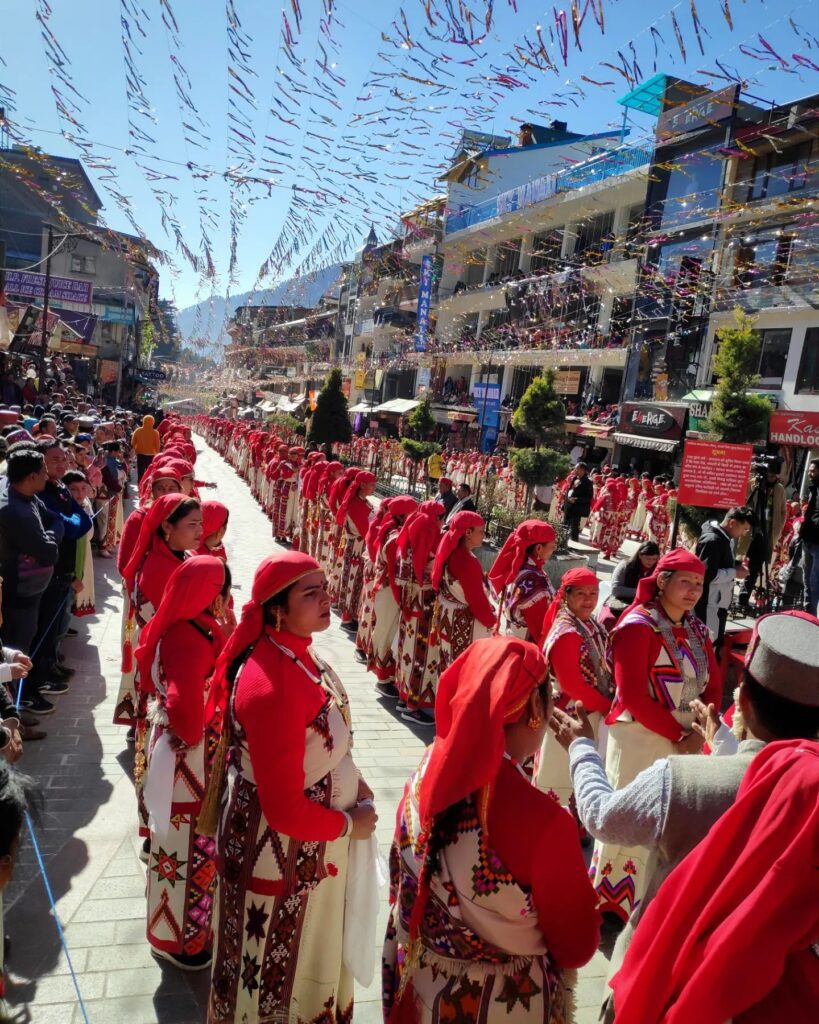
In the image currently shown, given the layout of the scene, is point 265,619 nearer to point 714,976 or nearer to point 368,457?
point 714,976

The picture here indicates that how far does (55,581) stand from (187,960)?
11.5ft

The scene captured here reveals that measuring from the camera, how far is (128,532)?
4695mm

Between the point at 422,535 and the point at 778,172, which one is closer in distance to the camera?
the point at 422,535

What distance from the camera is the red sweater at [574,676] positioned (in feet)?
12.7

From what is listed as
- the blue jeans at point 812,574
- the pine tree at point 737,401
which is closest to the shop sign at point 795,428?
the pine tree at point 737,401

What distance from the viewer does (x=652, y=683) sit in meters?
3.44

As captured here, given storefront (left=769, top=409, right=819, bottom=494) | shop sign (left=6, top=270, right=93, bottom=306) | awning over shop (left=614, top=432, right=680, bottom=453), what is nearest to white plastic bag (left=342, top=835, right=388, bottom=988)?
storefront (left=769, top=409, right=819, bottom=494)

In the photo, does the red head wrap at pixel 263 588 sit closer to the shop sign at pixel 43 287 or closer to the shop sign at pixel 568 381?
the shop sign at pixel 43 287

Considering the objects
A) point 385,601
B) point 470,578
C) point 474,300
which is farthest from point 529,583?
point 474,300

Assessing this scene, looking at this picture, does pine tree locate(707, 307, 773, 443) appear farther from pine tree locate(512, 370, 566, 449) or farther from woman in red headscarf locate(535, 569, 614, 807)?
woman in red headscarf locate(535, 569, 614, 807)

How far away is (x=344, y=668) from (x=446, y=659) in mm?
1774

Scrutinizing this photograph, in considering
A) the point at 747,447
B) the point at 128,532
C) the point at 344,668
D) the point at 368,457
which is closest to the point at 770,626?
the point at 128,532

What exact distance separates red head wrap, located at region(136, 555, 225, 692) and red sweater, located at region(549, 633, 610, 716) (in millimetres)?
1811

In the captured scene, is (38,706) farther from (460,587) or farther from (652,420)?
(652,420)
